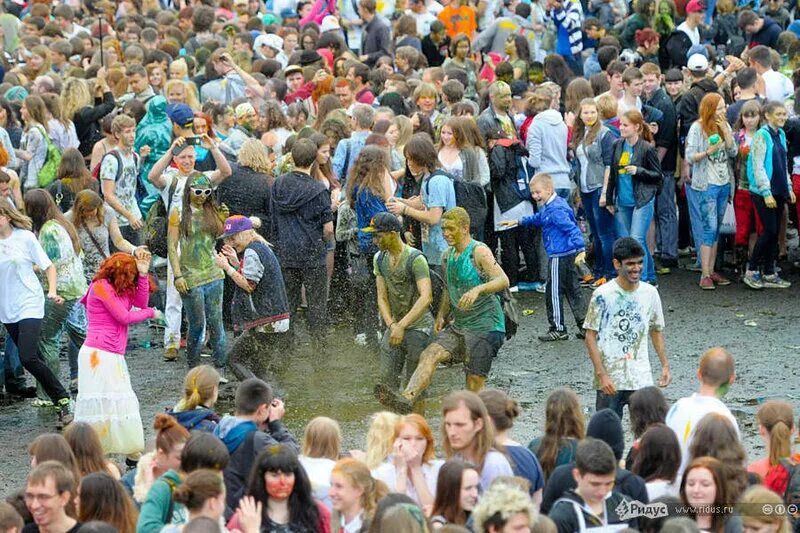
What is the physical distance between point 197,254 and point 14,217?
1.50m

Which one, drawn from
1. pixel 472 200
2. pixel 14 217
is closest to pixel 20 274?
pixel 14 217

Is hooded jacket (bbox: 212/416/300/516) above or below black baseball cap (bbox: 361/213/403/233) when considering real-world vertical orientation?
below

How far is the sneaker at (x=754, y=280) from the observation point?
15247 mm

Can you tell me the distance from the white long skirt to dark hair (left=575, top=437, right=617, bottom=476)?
13.7ft

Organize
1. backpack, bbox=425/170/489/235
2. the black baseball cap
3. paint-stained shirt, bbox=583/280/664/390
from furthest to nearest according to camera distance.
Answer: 1. backpack, bbox=425/170/489/235
2. the black baseball cap
3. paint-stained shirt, bbox=583/280/664/390

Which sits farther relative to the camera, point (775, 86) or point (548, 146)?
point (775, 86)

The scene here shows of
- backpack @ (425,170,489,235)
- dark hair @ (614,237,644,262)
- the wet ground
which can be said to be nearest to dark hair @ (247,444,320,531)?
dark hair @ (614,237,644,262)

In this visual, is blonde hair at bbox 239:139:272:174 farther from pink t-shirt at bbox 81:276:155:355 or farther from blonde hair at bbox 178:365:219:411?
blonde hair at bbox 178:365:219:411

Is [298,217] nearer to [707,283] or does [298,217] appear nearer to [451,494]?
[707,283]

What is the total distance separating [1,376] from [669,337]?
5.72 m

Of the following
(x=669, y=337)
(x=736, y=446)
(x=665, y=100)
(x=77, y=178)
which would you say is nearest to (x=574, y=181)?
(x=665, y=100)

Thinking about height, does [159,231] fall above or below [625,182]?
below

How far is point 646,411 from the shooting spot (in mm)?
8648

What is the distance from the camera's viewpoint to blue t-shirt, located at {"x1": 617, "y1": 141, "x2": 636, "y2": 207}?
48.6ft
